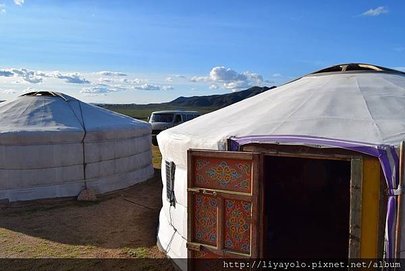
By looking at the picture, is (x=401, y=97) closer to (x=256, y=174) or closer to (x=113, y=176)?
(x=256, y=174)

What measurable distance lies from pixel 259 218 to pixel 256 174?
401mm

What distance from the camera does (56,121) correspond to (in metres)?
7.93

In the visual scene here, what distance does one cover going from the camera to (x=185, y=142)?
427cm

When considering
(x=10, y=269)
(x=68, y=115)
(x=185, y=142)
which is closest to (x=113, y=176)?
(x=68, y=115)

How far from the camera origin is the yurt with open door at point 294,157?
318 cm

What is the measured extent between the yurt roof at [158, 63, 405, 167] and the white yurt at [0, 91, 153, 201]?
3229 millimetres

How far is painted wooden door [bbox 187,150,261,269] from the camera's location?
3529 mm

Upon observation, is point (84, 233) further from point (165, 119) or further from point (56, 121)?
point (165, 119)

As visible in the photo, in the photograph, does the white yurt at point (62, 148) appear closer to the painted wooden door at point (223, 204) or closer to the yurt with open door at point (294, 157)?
the yurt with open door at point (294, 157)

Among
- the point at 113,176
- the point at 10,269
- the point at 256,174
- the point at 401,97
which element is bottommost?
the point at 10,269

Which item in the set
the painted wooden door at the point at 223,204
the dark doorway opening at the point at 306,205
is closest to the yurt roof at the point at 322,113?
the painted wooden door at the point at 223,204

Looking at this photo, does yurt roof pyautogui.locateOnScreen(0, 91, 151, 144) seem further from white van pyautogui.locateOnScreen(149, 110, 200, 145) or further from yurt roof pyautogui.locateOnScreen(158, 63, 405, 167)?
white van pyautogui.locateOnScreen(149, 110, 200, 145)

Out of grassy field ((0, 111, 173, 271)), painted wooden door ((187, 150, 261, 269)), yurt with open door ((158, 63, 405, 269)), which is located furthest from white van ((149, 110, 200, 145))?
painted wooden door ((187, 150, 261, 269))

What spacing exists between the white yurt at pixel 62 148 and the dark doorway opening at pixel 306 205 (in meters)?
3.77
